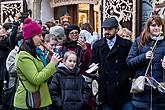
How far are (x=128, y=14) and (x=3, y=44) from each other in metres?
3.33

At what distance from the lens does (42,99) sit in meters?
5.25

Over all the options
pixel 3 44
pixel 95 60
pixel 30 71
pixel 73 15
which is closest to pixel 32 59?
pixel 30 71

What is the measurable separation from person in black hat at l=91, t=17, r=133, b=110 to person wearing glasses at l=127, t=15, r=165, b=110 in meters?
0.66

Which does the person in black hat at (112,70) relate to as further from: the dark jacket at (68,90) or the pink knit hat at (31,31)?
the pink knit hat at (31,31)

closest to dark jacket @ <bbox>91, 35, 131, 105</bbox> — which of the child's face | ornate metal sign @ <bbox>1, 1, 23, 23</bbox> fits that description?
the child's face

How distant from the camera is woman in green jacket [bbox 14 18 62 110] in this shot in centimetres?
509

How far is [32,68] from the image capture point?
5094mm

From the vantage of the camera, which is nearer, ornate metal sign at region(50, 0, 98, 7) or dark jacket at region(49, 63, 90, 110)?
dark jacket at region(49, 63, 90, 110)

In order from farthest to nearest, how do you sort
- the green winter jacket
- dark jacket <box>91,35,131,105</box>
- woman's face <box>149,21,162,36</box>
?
1. dark jacket <box>91,35,131,105</box>
2. woman's face <box>149,21,162,36</box>
3. the green winter jacket

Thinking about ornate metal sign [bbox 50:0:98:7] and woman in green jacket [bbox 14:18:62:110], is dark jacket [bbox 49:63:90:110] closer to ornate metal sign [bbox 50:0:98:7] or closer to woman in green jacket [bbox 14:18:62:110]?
woman in green jacket [bbox 14:18:62:110]

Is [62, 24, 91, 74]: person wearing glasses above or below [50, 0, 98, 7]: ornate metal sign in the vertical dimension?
below

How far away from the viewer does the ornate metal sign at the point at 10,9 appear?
42.9 feet

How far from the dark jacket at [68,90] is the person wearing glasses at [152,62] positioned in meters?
0.86

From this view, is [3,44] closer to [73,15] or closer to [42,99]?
[42,99]
